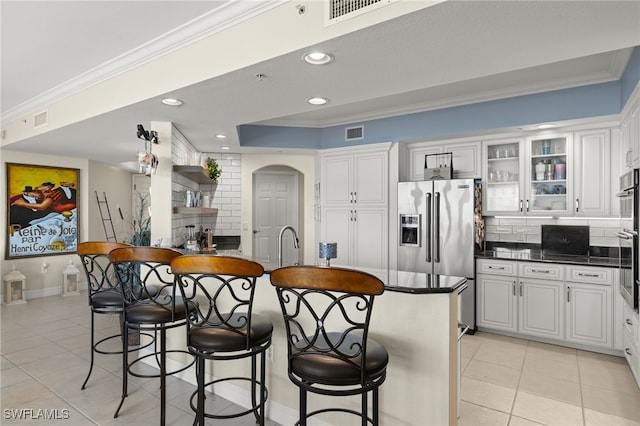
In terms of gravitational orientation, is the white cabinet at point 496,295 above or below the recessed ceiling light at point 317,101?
below

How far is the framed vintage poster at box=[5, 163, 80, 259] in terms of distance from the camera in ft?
18.4

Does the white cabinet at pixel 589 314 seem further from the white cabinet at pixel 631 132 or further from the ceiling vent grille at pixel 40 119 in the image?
the ceiling vent grille at pixel 40 119

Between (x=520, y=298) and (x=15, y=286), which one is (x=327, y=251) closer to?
(x=520, y=298)

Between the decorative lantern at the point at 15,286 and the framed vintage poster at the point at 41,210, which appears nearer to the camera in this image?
the decorative lantern at the point at 15,286

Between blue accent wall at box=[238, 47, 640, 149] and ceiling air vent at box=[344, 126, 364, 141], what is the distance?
48 millimetres

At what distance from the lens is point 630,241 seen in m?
2.87

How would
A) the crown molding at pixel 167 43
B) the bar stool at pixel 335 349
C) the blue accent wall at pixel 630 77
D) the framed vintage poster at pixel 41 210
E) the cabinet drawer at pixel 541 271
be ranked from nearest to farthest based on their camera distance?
the bar stool at pixel 335 349 → the crown molding at pixel 167 43 → the blue accent wall at pixel 630 77 → the cabinet drawer at pixel 541 271 → the framed vintage poster at pixel 41 210

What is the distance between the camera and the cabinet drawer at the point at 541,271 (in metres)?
3.84

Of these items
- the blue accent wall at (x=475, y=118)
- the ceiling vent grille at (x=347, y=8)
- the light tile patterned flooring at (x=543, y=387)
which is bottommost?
the light tile patterned flooring at (x=543, y=387)

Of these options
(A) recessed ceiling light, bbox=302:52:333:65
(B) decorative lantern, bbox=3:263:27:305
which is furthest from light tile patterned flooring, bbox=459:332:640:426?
(B) decorative lantern, bbox=3:263:27:305

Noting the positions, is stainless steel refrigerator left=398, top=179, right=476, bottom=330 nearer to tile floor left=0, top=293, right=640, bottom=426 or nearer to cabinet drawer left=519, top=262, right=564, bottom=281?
A: cabinet drawer left=519, top=262, right=564, bottom=281

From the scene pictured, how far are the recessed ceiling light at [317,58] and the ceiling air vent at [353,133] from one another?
123 inches

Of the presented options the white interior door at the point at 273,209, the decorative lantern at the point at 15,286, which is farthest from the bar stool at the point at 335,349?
the decorative lantern at the point at 15,286

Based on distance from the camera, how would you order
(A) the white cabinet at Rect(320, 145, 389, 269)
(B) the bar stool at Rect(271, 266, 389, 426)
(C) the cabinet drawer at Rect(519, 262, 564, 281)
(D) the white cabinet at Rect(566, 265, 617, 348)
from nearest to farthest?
(B) the bar stool at Rect(271, 266, 389, 426), (D) the white cabinet at Rect(566, 265, 617, 348), (C) the cabinet drawer at Rect(519, 262, 564, 281), (A) the white cabinet at Rect(320, 145, 389, 269)
